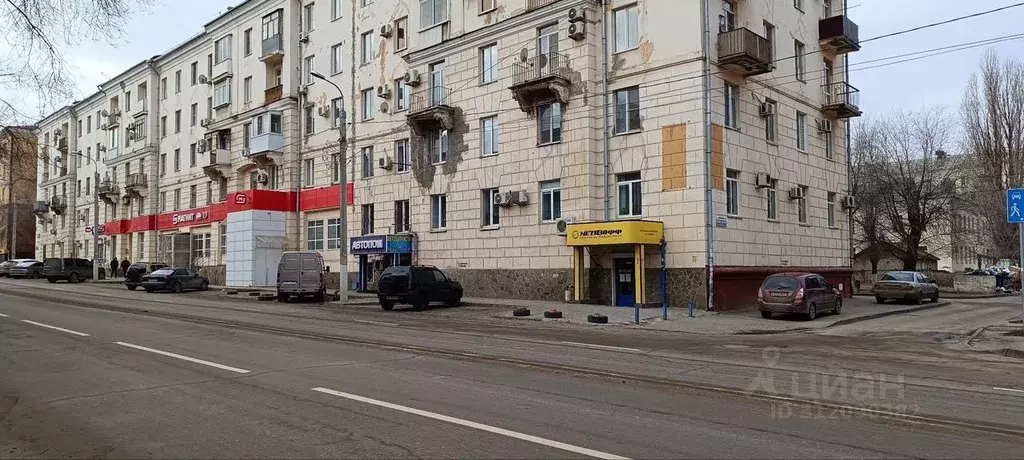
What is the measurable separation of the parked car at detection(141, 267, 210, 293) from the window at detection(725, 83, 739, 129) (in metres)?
31.3

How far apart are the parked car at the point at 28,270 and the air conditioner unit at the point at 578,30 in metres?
52.6

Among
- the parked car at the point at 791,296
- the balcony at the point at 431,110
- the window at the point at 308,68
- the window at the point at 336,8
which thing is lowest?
the parked car at the point at 791,296

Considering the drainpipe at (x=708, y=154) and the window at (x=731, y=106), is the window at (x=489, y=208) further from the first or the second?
the window at (x=731, y=106)

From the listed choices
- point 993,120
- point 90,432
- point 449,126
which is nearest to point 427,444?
point 90,432

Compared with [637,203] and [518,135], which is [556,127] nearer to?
[518,135]

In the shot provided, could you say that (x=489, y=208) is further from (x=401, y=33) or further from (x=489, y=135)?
(x=401, y=33)

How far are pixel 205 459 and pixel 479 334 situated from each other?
1084cm

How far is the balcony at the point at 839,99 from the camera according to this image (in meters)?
32.5

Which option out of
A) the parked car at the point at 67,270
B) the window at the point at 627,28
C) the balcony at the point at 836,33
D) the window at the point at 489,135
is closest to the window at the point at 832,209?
the balcony at the point at 836,33

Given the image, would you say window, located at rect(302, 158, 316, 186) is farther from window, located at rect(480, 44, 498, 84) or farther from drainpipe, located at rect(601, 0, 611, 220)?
drainpipe, located at rect(601, 0, 611, 220)

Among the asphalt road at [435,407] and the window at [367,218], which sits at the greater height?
the window at [367,218]

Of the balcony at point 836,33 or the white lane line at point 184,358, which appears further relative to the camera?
the balcony at point 836,33

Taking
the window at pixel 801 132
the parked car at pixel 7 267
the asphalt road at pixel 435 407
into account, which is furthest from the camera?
the parked car at pixel 7 267

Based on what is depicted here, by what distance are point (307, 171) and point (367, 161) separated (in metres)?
6.42
